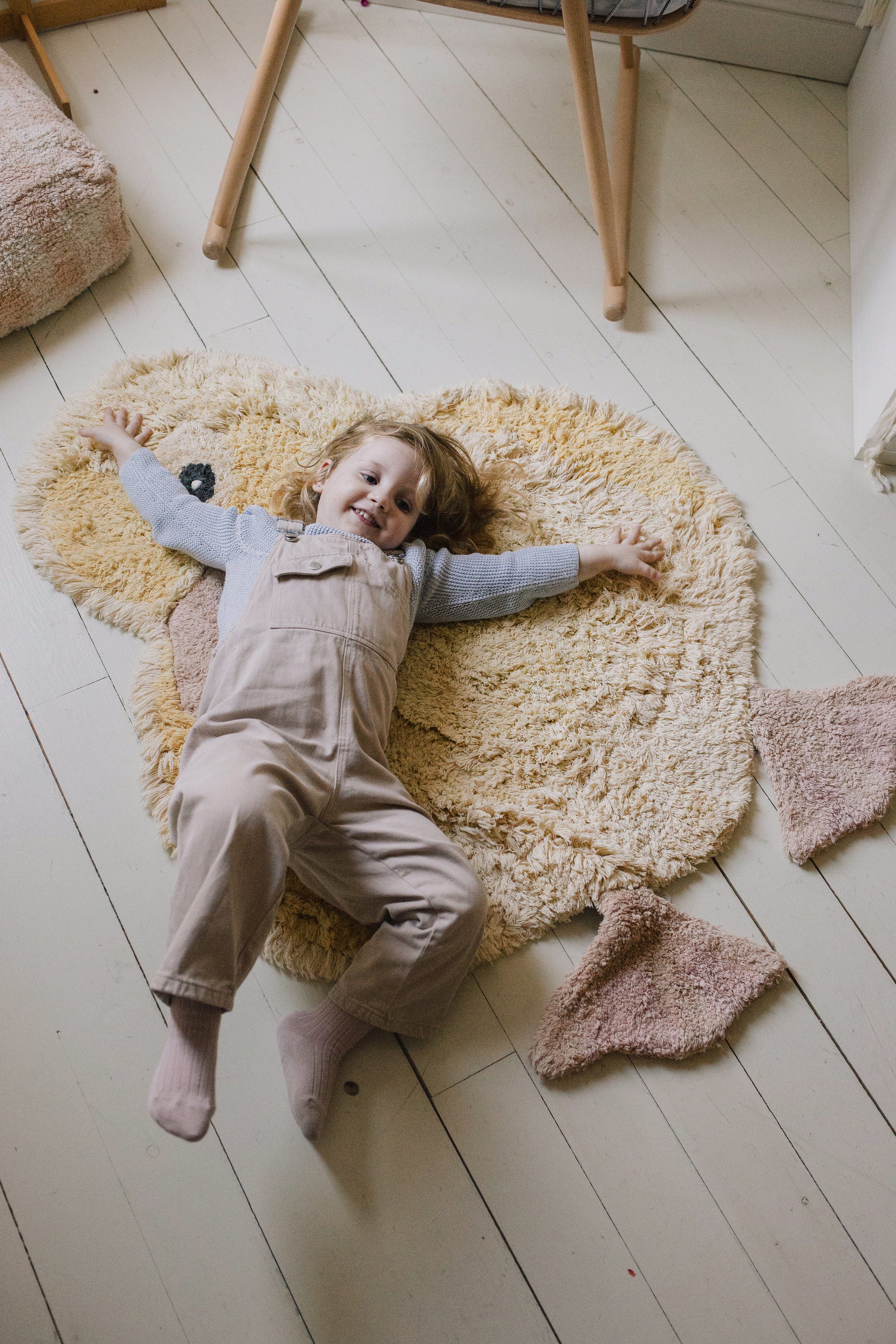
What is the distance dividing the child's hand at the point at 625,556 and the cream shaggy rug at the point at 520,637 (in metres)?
0.03

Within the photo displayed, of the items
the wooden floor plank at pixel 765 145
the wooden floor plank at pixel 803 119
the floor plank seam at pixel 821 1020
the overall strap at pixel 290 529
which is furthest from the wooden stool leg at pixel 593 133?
the floor plank seam at pixel 821 1020

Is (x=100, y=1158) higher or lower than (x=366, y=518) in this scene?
lower

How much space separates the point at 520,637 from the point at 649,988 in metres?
0.49

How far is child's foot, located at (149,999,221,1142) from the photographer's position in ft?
2.79

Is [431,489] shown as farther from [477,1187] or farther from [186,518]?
[477,1187]

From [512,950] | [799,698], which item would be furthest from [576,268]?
[512,950]

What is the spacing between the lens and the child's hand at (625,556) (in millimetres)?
1271

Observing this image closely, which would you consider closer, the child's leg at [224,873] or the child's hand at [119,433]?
the child's leg at [224,873]

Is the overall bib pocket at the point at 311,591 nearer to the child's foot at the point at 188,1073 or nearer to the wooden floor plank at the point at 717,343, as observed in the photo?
the child's foot at the point at 188,1073

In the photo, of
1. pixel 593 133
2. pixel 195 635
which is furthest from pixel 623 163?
pixel 195 635

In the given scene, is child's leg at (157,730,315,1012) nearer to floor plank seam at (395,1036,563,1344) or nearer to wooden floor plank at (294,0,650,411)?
floor plank seam at (395,1036,563,1344)

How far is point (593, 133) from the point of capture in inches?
54.7

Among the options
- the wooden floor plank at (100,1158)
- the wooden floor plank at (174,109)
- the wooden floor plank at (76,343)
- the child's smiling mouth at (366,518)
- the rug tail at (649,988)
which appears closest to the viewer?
the wooden floor plank at (100,1158)

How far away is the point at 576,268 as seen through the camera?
5.22ft
